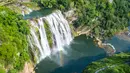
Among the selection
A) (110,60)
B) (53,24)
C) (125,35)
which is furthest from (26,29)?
(125,35)

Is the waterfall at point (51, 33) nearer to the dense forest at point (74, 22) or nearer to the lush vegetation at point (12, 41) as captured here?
the dense forest at point (74, 22)

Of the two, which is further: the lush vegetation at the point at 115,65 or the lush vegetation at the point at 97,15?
the lush vegetation at the point at 97,15

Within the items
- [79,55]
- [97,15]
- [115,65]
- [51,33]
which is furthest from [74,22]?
[115,65]

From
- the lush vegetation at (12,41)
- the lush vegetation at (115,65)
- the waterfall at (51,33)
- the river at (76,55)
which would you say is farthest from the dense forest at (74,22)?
the river at (76,55)

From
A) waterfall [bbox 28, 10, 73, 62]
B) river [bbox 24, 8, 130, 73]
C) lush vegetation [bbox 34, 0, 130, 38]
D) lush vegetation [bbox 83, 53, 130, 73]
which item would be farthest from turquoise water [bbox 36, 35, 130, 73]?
lush vegetation [bbox 83, 53, 130, 73]

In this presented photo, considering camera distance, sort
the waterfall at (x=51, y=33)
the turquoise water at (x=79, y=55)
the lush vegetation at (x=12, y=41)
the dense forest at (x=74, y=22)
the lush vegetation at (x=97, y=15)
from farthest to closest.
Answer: the lush vegetation at (x=97, y=15), the waterfall at (x=51, y=33), the turquoise water at (x=79, y=55), the dense forest at (x=74, y=22), the lush vegetation at (x=12, y=41)

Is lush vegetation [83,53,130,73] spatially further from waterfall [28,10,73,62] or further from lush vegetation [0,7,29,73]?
waterfall [28,10,73,62]

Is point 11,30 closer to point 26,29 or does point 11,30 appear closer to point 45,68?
point 26,29
